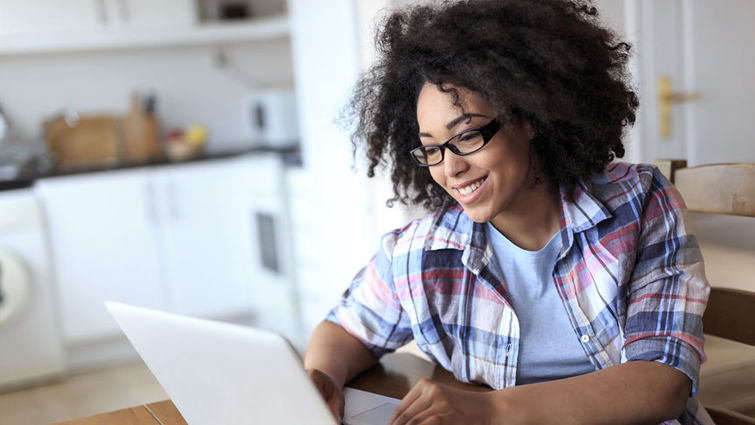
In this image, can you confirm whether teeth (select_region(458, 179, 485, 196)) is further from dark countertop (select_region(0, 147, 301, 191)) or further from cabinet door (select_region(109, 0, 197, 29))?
cabinet door (select_region(109, 0, 197, 29))

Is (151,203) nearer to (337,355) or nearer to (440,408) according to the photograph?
(337,355)

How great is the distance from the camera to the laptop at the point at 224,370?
0.73m

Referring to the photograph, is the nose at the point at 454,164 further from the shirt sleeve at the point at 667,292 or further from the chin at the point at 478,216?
the shirt sleeve at the point at 667,292

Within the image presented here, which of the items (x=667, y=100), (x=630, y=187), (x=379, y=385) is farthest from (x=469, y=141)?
(x=667, y=100)

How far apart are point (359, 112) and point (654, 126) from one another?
6.62 feet

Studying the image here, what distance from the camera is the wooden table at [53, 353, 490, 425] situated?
3.61 feet

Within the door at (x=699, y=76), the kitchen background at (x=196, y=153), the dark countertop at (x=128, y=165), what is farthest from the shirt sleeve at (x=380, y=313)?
the dark countertop at (x=128, y=165)

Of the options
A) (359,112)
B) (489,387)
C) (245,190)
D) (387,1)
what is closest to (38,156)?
(245,190)

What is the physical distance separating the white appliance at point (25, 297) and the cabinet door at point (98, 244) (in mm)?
94

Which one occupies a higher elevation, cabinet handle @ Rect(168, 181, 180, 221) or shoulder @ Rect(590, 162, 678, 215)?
shoulder @ Rect(590, 162, 678, 215)

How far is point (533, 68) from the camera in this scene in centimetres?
107

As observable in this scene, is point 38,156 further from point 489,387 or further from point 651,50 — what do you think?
point 489,387

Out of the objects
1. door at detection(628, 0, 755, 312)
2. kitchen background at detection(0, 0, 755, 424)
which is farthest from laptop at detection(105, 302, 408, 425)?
door at detection(628, 0, 755, 312)

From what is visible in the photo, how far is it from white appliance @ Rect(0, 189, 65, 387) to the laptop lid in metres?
2.93
